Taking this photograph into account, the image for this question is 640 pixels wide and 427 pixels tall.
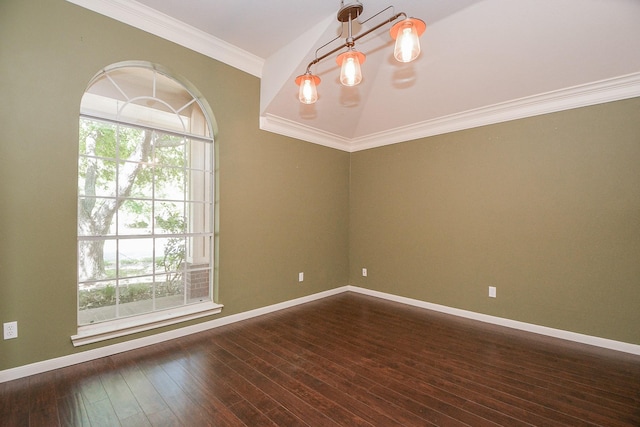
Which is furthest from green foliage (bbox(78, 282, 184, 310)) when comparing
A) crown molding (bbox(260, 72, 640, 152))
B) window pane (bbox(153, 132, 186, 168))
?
crown molding (bbox(260, 72, 640, 152))

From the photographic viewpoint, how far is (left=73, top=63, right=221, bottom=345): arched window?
2.56 meters

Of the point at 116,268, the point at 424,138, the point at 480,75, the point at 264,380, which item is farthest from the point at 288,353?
the point at 480,75

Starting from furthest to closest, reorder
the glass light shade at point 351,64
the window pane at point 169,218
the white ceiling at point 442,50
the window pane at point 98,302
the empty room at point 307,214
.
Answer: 1. the window pane at point 169,218
2. the window pane at point 98,302
3. the white ceiling at point 442,50
4. the empty room at point 307,214
5. the glass light shade at point 351,64

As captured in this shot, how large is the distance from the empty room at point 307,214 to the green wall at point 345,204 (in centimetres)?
2

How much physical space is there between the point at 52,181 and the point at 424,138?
406cm

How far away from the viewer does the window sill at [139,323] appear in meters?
2.31

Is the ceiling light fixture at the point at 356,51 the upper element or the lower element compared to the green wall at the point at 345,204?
upper

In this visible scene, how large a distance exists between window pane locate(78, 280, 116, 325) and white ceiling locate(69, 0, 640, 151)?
8.37ft

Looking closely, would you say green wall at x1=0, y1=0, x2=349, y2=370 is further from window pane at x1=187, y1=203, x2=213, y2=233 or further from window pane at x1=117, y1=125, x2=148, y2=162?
window pane at x1=117, y1=125, x2=148, y2=162

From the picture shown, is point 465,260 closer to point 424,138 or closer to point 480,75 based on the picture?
point 424,138

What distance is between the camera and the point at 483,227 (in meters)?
3.40

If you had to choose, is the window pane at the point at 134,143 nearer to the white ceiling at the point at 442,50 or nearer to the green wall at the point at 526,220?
the white ceiling at the point at 442,50

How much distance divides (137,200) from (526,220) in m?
4.14

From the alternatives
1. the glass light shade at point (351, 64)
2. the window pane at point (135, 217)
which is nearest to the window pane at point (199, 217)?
the window pane at point (135, 217)
